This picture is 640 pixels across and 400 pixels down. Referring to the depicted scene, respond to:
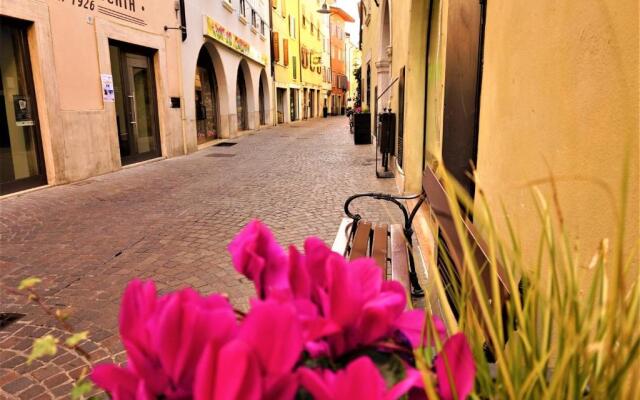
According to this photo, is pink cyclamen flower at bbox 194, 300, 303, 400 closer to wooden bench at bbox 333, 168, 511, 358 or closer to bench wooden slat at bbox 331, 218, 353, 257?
wooden bench at bbox 333, 168, 511, 358

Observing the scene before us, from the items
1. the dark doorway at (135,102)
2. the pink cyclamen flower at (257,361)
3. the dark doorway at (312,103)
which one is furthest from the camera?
the dark doorway at (312,103)

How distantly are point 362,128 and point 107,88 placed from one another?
306 inches

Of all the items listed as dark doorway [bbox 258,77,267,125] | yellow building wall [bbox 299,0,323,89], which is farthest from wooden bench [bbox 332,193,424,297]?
yellow building wall [bbox 299,0,323,89]

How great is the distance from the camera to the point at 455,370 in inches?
26.2

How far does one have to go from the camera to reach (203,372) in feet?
1.78

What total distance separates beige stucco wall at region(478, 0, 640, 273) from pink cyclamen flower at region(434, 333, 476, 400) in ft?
0.96

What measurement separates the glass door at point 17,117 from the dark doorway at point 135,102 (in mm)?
2549

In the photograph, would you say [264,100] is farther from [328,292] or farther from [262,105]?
[328,292]

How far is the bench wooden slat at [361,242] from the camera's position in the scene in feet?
9.94

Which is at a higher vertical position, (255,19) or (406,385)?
(255,19)

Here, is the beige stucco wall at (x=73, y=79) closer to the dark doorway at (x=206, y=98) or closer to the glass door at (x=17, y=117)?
the glass door at (x=17, y=117)

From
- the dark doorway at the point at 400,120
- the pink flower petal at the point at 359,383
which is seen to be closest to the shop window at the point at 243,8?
the dark doorway at the point at 400,120

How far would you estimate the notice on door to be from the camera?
9312 mm

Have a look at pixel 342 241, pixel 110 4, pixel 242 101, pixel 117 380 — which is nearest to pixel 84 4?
pixel 110 4
